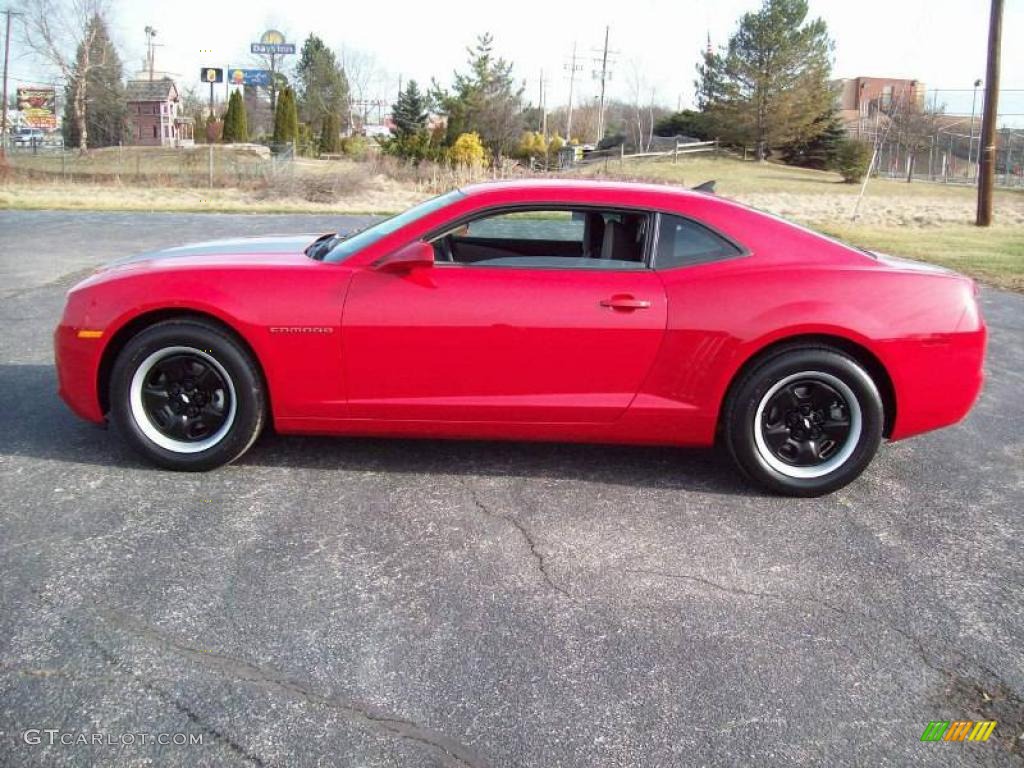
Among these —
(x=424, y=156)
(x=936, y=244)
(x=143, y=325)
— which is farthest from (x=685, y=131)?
(x=143, y=325)

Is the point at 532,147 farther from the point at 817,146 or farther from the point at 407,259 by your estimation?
the point at 407,259

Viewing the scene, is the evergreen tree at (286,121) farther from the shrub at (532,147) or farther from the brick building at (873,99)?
the brick building at (873,99)

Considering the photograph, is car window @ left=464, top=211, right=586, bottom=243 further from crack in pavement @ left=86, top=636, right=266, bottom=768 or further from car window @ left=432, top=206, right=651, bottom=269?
crack in pavement @ left=86, top=636, right=266, bottom=768

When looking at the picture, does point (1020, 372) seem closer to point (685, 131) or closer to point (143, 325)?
point (143, 325)

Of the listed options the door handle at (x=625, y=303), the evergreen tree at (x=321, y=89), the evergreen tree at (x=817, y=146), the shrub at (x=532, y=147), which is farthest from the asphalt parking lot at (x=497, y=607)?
the evergreen tree at (x=321, y=89)

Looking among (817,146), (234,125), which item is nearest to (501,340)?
(234,125)

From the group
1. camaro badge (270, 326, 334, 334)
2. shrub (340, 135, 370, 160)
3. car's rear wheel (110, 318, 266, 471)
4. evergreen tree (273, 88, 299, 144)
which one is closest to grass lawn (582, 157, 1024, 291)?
camaro badge (270, 326, 334, 334)

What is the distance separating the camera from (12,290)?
9.08m

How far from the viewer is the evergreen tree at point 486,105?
5022cm

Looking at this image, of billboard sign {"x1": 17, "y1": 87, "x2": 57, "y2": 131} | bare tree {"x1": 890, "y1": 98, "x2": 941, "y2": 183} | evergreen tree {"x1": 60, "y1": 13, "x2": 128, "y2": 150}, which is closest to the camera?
bare tree {"x1": 890, "y1": 98, "x2": 941, "y2": 183}

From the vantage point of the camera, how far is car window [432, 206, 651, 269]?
4270 mm

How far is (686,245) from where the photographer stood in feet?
14.0

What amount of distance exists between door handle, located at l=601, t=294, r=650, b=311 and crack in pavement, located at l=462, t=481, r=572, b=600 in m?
1.07
